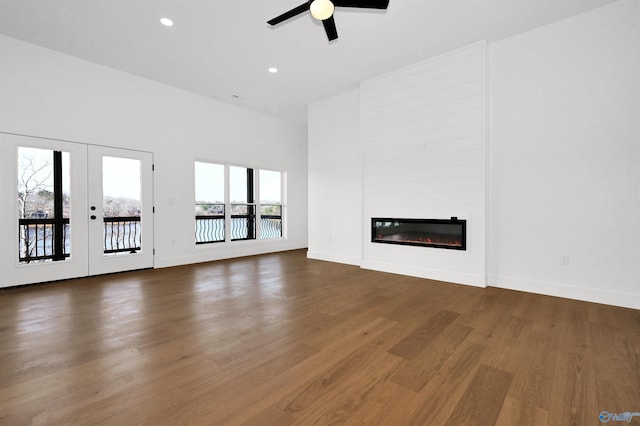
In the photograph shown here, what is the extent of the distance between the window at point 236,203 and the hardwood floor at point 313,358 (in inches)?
104

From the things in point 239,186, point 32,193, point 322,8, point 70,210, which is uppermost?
point 322,8

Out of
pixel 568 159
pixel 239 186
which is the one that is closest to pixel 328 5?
pixel 568 159

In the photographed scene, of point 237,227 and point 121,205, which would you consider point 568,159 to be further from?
point 121,205

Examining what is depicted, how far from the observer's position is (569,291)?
11.1ft

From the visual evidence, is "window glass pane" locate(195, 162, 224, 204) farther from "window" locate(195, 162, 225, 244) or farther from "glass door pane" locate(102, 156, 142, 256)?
"glass door pane" locate(102, 156, 142, 256)

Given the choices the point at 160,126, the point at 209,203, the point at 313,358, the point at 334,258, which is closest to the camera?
the point at 313,358

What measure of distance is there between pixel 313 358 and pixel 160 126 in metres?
5.06

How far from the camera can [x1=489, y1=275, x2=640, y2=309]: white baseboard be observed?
308 cm

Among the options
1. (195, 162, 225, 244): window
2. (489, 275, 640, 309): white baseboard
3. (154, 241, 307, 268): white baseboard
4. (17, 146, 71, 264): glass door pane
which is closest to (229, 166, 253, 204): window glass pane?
(195, 162, 225, 244): window

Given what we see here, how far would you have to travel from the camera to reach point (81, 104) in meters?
4.36

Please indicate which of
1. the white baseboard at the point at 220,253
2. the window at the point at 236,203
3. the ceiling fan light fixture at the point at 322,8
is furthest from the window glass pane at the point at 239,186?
the ceiling fan light fixture at the point at 322,8

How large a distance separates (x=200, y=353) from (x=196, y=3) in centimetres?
358

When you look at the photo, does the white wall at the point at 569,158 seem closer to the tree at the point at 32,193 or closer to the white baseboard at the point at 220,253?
the white baseboard at the point at 220,253

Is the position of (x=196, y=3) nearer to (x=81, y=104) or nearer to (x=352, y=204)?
(x=81, y=104)
